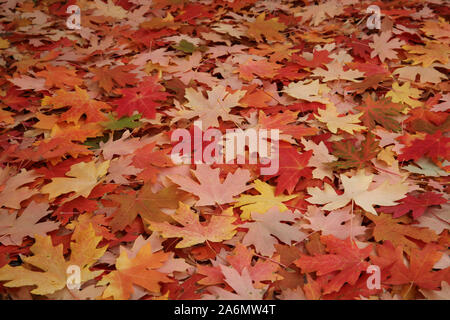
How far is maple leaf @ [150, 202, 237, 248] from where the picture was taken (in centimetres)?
109

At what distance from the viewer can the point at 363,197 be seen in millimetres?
1187

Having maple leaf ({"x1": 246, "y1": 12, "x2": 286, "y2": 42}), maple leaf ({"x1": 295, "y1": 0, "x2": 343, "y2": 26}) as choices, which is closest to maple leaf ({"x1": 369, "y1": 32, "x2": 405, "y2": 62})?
maple leaf ({"x1": 295, "y1": 0, "x2": 343, "y2": 26})

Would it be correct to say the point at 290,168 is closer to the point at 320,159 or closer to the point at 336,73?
the point at 320,159

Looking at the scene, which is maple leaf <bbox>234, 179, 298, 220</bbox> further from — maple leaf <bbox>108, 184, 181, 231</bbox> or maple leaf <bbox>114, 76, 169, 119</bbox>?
maple leaf <bbox>114, 76, 169, 119</bbox>

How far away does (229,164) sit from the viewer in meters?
1.35

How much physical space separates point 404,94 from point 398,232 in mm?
801

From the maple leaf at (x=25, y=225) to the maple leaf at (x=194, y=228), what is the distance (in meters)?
0.36

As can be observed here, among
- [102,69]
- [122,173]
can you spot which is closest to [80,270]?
[122,173]

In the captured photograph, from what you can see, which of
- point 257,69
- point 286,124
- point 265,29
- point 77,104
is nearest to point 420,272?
point 286,124

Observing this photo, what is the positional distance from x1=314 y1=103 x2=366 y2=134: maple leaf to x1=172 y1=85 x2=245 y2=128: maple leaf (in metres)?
0.36

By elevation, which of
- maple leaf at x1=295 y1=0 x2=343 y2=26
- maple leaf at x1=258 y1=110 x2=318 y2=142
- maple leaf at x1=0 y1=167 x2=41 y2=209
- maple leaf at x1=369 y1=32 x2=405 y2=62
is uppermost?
maple leaf at x1=295 y1=0 x2=343 y2=26

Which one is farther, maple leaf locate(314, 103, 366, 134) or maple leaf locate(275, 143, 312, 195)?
maple leaf locate(314, 103, 366, 134)

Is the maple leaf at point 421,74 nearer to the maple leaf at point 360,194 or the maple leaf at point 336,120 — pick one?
the maple leaf at point 336,120
